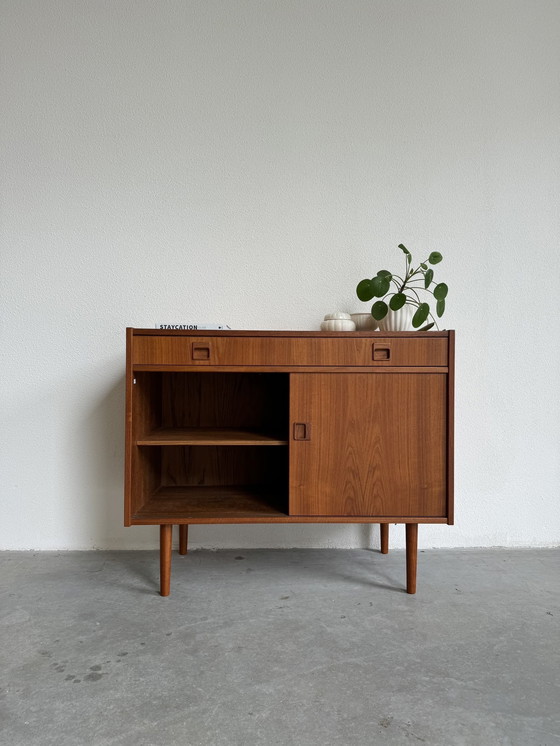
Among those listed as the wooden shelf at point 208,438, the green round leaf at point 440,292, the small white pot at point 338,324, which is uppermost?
the green round leaf at point 440,292

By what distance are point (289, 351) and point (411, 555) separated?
834 millimetres

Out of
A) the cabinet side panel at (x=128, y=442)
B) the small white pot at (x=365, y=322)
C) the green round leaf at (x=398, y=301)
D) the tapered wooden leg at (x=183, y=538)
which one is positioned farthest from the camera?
the tapered wooden leg at (x=183, y=538)

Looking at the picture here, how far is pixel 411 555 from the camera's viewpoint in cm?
166

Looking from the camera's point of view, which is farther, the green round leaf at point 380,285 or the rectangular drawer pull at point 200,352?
the green round leaf at point 380,285

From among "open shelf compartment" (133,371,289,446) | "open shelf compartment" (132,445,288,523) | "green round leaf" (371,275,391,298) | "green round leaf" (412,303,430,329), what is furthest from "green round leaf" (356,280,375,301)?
"open shelf compartment" (132,445,288,523)

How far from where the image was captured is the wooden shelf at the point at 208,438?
1604mm

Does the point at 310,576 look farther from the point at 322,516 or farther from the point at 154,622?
the point at 154,622

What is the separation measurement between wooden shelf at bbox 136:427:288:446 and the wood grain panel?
0.13m

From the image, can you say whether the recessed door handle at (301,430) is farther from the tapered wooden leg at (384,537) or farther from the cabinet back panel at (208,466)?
the tapered wooden leg at (384,537)

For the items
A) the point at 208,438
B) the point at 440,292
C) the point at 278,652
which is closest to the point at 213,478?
the point at 208,438

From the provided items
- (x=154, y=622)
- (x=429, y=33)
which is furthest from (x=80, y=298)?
(x=429, y=33)

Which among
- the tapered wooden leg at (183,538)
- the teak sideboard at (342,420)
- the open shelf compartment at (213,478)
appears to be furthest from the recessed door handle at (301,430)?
the tapered wooden leg at (183,538)

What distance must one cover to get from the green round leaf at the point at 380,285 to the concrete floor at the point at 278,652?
1066mm

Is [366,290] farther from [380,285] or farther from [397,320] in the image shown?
[397,320]
